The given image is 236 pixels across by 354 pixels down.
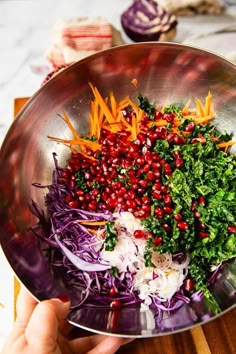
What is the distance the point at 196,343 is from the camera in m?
1.70

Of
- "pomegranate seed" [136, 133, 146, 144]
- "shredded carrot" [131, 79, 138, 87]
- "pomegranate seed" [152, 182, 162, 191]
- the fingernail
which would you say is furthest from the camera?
"shredded carrot" [131, 79, 138, 87]

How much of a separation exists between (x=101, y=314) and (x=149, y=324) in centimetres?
17

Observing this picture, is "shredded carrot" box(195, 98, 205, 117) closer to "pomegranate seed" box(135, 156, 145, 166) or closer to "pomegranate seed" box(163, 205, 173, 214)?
"pomegranate seed" box(135, 156, 145, 166)

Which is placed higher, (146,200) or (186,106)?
(186,106)

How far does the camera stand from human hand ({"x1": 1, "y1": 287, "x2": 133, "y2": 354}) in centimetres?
133

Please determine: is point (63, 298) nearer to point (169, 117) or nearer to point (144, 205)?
point (144, 205)

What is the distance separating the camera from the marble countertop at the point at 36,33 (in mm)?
2580

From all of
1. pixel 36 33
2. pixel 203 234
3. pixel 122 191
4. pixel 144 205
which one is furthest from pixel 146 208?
pixel 36 33

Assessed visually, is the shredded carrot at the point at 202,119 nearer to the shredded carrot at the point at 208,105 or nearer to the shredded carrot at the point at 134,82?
the shredded carrot at the point at 208,105

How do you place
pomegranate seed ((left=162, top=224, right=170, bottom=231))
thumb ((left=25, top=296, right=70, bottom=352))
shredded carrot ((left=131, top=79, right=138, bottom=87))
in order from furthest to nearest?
shredded carrot ((left=131, top=79, right=138, bottom=87)) → pomegranate seed ((left=162, top=224, right=170, bottom=231)) → thumb ((left=25, top=296, right=70, bottom=352))

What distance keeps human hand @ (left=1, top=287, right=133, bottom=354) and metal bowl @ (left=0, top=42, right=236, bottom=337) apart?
0.08 metres

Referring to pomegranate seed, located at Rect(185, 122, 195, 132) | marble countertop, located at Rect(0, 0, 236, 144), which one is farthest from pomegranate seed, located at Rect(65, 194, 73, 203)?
marble countertop, located at Rect(0, 0, 236, 144)

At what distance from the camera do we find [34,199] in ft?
6.17

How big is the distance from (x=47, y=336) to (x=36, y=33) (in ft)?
6.88
